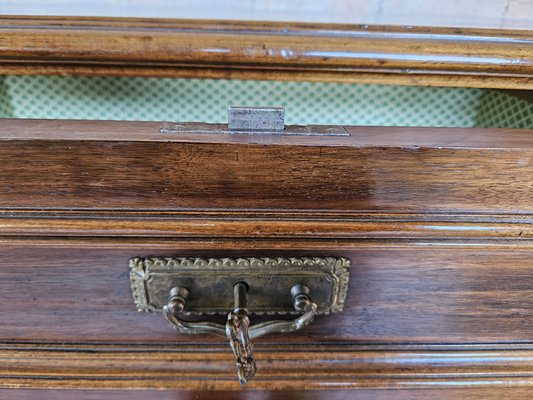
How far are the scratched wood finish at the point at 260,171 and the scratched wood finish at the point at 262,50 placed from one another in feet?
0.16

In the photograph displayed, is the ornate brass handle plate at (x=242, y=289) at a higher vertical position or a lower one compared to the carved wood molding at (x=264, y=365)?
higher

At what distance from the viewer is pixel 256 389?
1.44 feet

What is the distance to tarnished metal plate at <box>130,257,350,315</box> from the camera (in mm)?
368

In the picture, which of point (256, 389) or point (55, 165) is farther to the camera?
point (256, 389)

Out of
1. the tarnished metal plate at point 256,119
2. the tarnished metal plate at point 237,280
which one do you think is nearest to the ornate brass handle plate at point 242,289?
the tarnished metal plate at point 237,280

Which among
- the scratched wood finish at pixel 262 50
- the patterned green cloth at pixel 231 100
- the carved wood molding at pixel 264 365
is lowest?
the carved wood molding at pixel 264 365

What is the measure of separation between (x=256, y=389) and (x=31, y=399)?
236 millimetres

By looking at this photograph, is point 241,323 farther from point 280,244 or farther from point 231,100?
point 231,100

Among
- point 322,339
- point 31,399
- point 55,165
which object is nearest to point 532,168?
point 322,339

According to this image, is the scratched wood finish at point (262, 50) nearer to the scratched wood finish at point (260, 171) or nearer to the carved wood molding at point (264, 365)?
the scratched wood finish at point (260, 171)

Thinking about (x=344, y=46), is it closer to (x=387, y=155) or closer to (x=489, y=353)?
(x=387, y=155)

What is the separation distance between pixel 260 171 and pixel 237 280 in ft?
0.35

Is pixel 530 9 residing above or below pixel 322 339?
above

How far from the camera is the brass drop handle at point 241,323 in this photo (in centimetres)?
34
